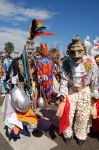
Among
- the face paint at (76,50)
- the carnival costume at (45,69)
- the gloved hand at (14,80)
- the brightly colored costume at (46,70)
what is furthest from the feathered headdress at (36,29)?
the brightly colored costume at (46,70)

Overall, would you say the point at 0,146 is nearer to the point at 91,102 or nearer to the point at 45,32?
the point at 91,102

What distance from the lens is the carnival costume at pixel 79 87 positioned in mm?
3631

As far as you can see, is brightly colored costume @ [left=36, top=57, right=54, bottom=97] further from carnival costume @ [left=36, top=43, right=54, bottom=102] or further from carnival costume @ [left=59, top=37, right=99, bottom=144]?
carnival costume @ [left=59, top=37, right=99, bottom=144]

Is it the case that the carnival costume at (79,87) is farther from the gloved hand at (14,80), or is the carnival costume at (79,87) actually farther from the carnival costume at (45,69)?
the carnival costume at (45,69)

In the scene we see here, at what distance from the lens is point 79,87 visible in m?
3.72

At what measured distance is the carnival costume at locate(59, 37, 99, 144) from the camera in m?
3.63

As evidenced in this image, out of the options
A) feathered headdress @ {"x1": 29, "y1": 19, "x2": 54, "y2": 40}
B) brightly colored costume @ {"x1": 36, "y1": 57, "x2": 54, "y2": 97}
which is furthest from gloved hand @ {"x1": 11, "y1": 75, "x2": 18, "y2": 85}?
brightly colored costume @ {"x1": 36, "y1": 57, "x2": 54, "y2": 97}

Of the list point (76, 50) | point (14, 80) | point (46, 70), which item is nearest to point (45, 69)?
point (46, 70)

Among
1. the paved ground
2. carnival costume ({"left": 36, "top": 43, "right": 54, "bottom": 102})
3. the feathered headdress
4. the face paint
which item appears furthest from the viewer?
carnival costume ({"left": 36, "top": 43, "right": 54, "bottom": 102})

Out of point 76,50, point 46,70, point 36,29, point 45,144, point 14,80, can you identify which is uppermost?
point 36,29

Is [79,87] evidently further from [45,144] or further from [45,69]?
[45,69]

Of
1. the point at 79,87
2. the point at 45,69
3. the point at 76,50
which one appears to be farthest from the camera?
the point at 45,69

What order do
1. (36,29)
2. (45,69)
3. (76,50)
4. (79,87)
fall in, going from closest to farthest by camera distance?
(76,50) < (79,87) < (36,29) < (45,69)

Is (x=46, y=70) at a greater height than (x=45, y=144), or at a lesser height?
greater
